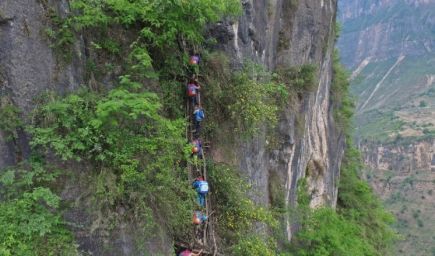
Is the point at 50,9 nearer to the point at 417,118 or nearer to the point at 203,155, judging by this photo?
the point at 203,155

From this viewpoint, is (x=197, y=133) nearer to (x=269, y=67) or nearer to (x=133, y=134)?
(x=133, y=134)

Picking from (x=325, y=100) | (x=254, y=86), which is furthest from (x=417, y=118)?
(x=254, y=86)

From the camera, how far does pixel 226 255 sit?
7.25m

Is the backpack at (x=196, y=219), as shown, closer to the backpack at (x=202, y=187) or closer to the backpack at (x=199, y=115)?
the backpack at (x=202, y=187)

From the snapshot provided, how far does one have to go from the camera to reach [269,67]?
1073 centimetres

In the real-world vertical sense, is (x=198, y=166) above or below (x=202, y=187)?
above

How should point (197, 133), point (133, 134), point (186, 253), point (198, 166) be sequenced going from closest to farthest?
point (133, 134) → point (186, 253) → point (198, 166) → point (197, 133)

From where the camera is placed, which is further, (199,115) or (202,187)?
(199,115)

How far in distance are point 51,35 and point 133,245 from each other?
2742 mm

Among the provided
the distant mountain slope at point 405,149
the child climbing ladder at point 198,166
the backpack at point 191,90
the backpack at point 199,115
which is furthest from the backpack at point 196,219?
the distant mountain slope at point 405,149

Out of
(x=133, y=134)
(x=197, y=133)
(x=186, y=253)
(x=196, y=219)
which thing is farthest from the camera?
(x=197, y=133)

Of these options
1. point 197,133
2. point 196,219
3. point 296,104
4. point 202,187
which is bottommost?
point 196,219

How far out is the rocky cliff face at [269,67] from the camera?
549 centimetres

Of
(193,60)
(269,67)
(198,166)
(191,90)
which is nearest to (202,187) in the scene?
(198,166)
